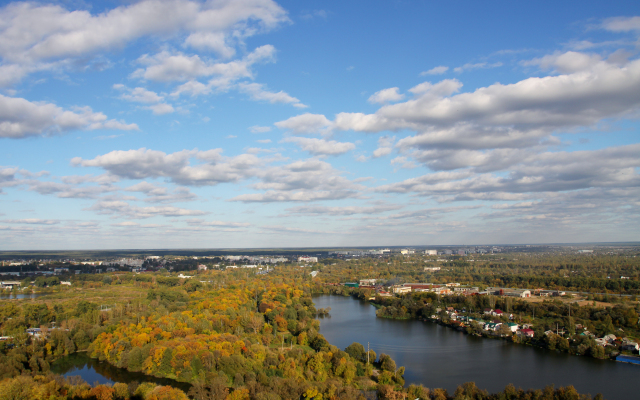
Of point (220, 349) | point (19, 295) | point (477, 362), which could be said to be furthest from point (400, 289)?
point (19, 295)

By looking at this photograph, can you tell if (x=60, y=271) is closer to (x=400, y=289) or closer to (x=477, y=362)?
(x=400, y=289)

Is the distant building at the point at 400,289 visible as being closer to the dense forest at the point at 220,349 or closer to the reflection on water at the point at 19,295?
the dense forest at the point at 220,349

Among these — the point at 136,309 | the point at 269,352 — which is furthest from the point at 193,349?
the point at 136,309

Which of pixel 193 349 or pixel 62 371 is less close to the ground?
pixel 193 349

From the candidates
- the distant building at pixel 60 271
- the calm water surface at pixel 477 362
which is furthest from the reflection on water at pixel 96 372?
the distant building at pixel 60 271

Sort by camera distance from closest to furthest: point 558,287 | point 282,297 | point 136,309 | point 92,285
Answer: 1. point 136,309
2. point 282,297
3. point 558,287
4. point 92,285

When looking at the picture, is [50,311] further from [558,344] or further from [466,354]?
[558,344]

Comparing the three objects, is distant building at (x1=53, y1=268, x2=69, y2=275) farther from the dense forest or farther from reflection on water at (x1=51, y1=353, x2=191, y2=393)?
reflection on water at (x1=51, y1=353, x2=191, y2=393)
